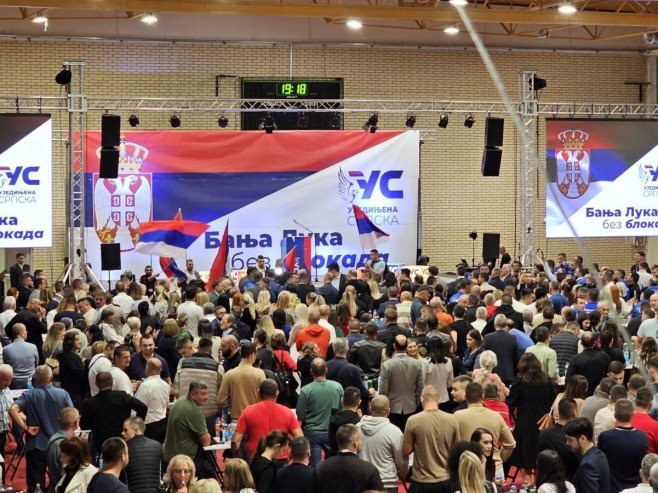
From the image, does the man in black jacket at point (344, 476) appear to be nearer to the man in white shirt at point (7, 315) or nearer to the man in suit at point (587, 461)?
the man in suit at point (587, 461)

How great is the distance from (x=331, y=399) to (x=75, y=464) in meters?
2.49

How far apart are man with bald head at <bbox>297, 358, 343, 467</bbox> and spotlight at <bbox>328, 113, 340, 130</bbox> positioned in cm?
1571

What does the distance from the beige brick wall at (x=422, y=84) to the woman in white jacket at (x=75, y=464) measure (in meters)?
16.3

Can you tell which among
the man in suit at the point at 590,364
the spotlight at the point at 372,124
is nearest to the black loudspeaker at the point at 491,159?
the spotlight at the point at 372,124

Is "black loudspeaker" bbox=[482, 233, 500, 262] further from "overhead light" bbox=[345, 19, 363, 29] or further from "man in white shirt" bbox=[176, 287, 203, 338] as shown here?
"man in white shirt" bbox=[176, 287, 203, 338]

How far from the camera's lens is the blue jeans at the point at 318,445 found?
8766 millimetres

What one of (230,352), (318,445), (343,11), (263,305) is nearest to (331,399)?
(318,445)

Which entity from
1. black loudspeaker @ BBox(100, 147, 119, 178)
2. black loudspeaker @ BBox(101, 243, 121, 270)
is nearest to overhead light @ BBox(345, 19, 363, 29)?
black loudspeaker @ BBox(100, 147, 119, 178)

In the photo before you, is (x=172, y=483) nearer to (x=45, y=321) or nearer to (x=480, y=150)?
(x=45, y=321)

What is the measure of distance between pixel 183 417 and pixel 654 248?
19.1 m

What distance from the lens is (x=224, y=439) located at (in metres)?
8.84

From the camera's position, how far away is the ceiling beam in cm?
1853

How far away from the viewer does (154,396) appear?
29.9 ft

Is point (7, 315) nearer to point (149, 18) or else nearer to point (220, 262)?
point (220, 262)
